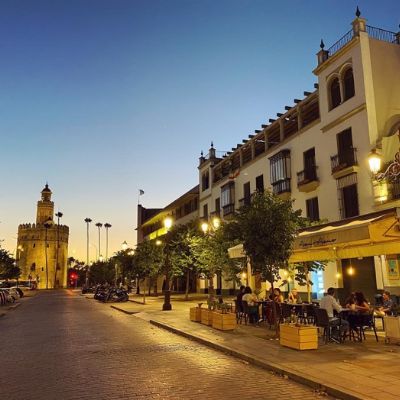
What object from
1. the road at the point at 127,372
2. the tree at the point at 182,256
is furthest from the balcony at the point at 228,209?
the road at the point at 127,372

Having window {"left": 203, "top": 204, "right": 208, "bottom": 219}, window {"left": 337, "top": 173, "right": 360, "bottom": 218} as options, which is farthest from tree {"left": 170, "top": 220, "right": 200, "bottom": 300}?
window {"left": 337, "top": 173, "right": 360, "bottom": 218}

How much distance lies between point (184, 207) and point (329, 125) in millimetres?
31506

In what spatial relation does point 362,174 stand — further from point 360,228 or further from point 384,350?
point 384,350

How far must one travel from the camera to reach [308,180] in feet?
86.9

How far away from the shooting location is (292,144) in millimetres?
29797

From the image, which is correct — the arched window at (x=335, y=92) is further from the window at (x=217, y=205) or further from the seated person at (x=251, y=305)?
the window at (x=217, y=205)

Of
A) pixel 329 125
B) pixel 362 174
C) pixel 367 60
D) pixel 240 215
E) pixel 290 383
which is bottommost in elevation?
pixel 290 383

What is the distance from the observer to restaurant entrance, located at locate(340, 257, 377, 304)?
21.7 m

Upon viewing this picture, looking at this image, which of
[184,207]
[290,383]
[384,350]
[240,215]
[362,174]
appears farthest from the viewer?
[184,207]

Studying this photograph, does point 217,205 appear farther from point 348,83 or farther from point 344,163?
point 348,83

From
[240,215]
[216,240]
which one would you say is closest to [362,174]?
[216,240]

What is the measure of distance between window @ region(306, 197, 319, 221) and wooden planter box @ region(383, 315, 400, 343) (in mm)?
15672

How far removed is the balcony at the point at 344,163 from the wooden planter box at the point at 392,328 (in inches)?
514

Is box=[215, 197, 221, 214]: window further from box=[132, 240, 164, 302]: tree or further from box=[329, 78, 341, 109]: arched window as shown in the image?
box=[329, 78, 341, 109]: arched window
